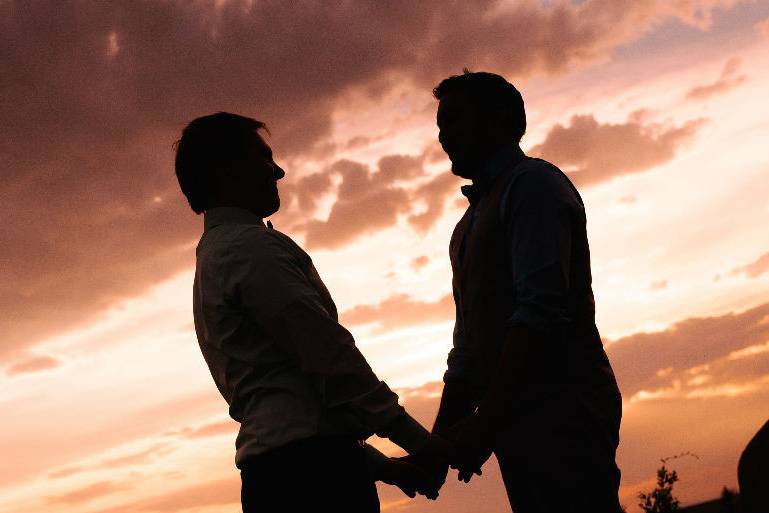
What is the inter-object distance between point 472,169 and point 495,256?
0.60 metres

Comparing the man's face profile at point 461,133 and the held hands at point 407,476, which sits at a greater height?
the man's face profile at point 461,133

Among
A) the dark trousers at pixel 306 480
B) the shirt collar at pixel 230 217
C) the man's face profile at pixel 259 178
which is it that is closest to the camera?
the dark trousers at pixel 306 480

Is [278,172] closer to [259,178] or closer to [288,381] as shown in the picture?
[259,178]

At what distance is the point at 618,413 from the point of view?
133 inches

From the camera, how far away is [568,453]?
3264 mm

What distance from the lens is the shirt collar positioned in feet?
12.6

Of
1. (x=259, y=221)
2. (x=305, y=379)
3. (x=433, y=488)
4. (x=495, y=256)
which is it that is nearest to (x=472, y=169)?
(x=495, y=256)

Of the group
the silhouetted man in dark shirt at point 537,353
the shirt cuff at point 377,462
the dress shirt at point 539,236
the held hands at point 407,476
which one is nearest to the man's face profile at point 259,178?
the silhouetted man in dark shirt at point 537,353

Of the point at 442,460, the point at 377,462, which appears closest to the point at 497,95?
the point at 442,460

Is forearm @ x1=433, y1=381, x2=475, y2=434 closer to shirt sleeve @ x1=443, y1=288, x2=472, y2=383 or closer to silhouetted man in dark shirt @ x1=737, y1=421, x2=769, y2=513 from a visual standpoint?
shirt sleeve @ x1=443, y1=288, x2=472, y2=383

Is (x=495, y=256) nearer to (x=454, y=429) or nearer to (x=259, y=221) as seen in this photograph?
(x=454, y=429)

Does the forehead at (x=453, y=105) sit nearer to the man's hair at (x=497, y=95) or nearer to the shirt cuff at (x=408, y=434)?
the man's hair at (x=497, y=95)

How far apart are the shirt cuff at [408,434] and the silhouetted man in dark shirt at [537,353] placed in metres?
0.16

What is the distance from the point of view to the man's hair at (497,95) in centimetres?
400
